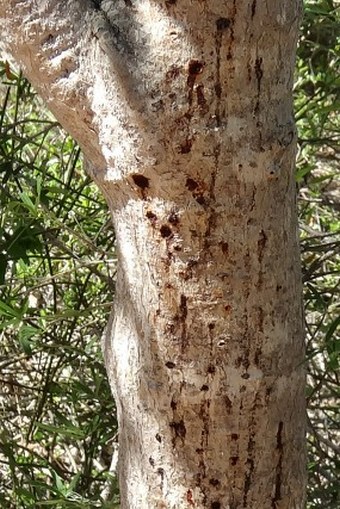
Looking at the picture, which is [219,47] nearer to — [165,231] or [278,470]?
[165,231]

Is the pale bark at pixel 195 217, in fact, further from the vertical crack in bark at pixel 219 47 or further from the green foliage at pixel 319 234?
the green foliage at pixel 319 234

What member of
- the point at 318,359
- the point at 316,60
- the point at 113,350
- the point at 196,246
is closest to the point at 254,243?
the point at 196,246

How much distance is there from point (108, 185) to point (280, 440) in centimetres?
26

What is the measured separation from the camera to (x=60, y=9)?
2.26ft

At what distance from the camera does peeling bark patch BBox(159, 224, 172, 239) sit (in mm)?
698

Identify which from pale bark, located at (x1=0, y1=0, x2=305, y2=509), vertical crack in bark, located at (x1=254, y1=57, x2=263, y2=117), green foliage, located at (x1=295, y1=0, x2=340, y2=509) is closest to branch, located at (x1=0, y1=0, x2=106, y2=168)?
pale bark, located at (x1=0, y1=0, x2=305, y2=509)

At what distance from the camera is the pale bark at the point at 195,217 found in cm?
66

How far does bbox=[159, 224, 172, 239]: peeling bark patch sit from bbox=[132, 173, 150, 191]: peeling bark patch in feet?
0.11

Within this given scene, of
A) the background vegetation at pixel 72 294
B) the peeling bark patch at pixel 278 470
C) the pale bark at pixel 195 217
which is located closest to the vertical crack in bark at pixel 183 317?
the pale bark at pixel 195 217

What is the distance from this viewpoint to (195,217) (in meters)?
0.69

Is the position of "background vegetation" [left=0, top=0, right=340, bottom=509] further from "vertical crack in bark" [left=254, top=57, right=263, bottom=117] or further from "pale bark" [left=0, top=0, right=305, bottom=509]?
"vertical crack in bark" [left=254, top=57, right=263, bottom=117]

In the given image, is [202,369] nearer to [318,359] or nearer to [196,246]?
[196,246]

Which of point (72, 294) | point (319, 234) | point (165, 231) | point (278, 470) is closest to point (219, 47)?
point (165, 231)

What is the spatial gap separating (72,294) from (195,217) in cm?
82
